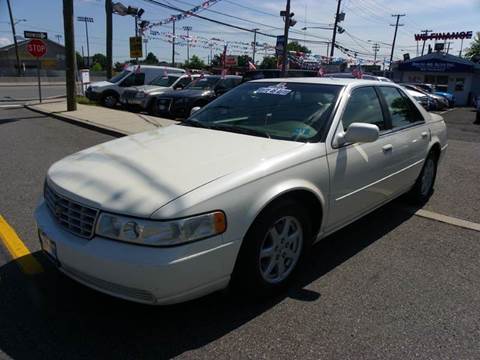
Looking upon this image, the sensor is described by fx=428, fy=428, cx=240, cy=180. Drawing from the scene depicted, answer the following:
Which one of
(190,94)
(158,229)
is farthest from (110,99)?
(158,229)

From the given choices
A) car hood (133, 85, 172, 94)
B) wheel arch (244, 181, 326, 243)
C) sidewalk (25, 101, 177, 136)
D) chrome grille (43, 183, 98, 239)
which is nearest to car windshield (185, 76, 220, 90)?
car hood (133, 85, 172, 94)

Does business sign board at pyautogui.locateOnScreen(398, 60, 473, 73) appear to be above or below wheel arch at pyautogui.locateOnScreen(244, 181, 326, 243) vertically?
above

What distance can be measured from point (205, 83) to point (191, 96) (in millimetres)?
1446

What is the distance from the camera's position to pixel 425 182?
17.5 ft

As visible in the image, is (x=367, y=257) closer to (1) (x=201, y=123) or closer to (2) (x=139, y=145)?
(1) (x=201, y=123)

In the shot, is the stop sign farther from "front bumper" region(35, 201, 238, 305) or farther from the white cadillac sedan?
"front bumper" region(35, 201, 238, 305)

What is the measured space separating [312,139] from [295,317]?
1.36 metres

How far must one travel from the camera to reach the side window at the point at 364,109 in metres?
3.77

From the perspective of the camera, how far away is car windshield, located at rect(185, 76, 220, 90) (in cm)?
1506

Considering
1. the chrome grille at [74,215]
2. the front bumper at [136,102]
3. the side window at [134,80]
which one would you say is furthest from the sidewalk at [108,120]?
the chrome grille at [74,215]

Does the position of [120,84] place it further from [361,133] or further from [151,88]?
[361,133]

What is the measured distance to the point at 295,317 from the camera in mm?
2895

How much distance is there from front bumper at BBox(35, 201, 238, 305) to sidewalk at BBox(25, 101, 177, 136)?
7.80 metres

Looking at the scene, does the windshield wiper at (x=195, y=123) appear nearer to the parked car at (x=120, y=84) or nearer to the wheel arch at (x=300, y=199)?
the wheel arch at (x=300, y=199)
